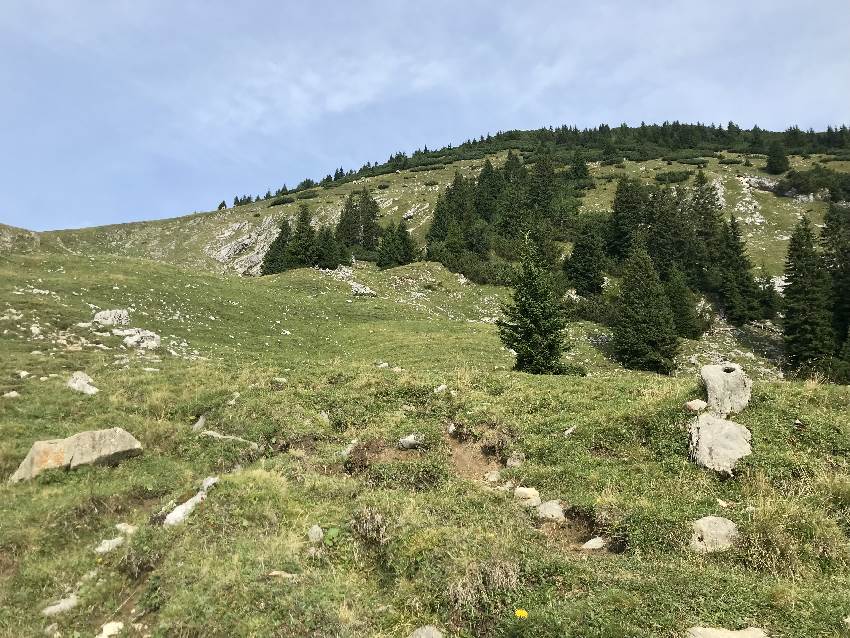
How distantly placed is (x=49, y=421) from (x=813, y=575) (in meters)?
20.6

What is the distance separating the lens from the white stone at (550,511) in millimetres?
10500

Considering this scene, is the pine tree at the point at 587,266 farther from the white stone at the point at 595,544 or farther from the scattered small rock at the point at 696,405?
the white stone at the point at 595,544

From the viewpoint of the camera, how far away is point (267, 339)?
35188 mm

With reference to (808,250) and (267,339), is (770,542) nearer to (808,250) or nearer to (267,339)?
(267,339)

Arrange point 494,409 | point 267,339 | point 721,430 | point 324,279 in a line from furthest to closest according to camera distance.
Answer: point 324,279 → point 267,339 → point 494,409 → point 721,430

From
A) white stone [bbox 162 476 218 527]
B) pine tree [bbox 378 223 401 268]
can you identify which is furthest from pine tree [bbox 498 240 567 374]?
pine tree [bbox 378 223 401 268]

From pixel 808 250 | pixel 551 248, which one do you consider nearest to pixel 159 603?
pixel 808 250

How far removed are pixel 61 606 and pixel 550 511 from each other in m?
9.38

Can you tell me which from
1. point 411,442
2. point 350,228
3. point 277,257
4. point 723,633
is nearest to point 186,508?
point 411,442

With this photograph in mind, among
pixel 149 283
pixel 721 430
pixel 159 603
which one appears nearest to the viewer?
pixel 159 603

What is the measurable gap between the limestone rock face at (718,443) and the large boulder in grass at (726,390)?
2.07 ft

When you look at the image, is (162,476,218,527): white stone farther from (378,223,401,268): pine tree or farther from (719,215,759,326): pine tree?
(378,223,401,268): pine tree

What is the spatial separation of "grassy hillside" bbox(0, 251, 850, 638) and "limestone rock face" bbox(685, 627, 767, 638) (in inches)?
5.4

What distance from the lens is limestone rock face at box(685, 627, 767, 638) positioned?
610cm
